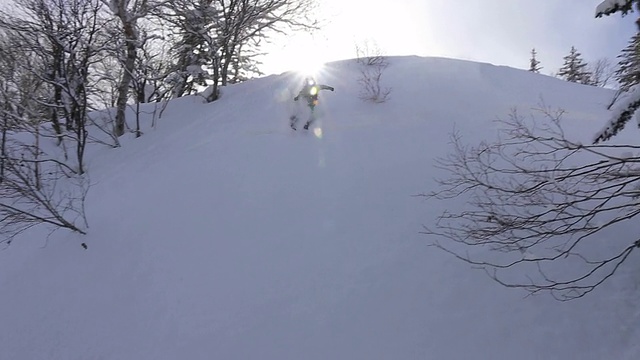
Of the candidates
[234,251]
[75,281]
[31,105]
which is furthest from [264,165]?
[31,105]

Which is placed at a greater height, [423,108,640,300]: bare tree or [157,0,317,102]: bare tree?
[157,0,317,102]: bare tree

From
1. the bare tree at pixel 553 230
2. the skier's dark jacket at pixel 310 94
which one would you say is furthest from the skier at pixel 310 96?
the bare tree at pixel 553 230

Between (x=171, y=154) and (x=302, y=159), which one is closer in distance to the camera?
(x=302, y=159)

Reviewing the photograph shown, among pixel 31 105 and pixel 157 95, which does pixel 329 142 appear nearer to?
pixel 157 95

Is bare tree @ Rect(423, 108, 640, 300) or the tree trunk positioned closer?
bare tree @ Rect(423, 108, 640, 300)

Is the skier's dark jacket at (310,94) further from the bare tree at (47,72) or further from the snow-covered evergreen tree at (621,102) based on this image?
the snow-covered evergreen tree at (621,102)

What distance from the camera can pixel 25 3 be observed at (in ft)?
32.6

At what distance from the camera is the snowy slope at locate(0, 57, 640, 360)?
3846 millimetres

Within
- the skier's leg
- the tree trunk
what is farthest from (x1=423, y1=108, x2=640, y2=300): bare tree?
the tree trunk

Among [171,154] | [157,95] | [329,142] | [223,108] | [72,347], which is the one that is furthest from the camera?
[157,95]

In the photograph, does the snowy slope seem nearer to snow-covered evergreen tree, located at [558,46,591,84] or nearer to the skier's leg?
the skier's leg

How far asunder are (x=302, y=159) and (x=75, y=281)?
4.35m

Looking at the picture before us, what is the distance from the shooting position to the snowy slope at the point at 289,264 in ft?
12.6

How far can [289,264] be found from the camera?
522 cm
